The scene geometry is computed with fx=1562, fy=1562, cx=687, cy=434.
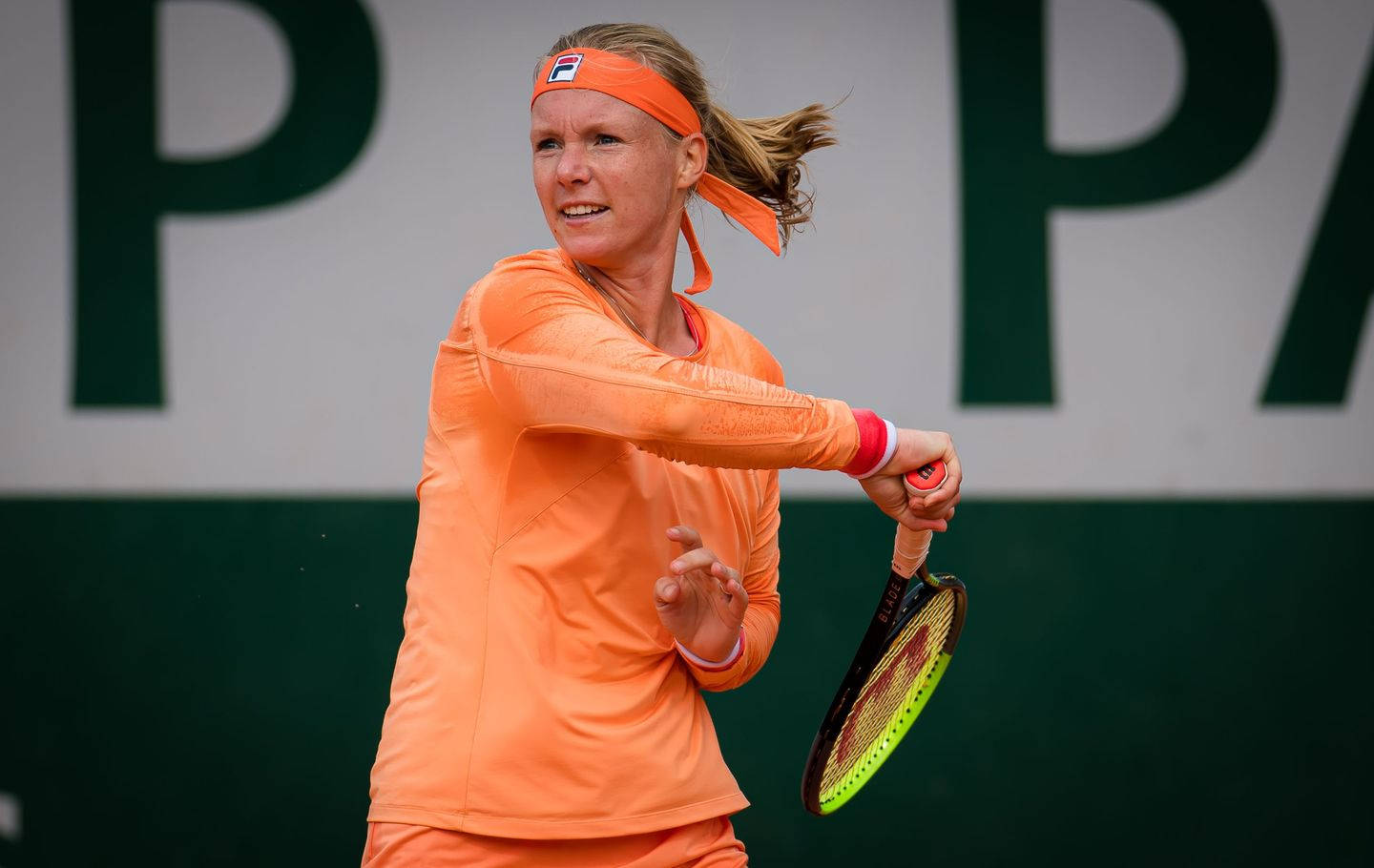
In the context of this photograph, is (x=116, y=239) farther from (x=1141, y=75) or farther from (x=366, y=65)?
(x=1141, y=75)

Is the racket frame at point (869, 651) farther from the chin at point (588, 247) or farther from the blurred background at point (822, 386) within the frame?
the blurred background at point (822, 386)

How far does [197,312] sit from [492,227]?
2.88 ft

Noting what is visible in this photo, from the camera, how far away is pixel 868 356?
4336 mm

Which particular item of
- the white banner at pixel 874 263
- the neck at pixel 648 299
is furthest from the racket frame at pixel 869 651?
the white banner at pixel 874 263

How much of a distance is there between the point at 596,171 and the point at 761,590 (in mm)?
752

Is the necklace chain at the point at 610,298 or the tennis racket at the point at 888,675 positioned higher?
the necklace chain at the point at 610,298

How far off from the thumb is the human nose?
0.55m

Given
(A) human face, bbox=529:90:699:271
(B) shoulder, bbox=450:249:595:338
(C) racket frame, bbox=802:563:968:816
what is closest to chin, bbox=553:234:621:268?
(A) human face, bbox=529:90:699:271

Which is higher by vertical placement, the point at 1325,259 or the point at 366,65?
the point at 366,65

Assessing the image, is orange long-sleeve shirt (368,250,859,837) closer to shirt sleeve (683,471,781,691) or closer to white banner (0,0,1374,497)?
shirt sleeve (683,471,781,691)

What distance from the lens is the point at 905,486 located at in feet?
6.61

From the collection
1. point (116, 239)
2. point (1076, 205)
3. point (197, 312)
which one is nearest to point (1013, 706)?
point (1076, 205)

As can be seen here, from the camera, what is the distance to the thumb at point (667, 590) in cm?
200

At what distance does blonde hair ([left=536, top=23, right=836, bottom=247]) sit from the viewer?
86.9 inches
